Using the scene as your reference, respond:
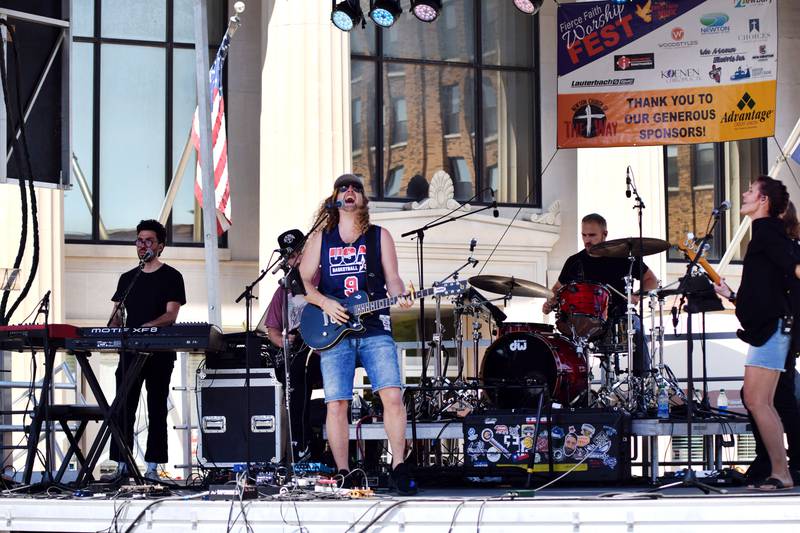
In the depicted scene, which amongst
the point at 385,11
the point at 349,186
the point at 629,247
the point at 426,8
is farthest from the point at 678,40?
the point at 349,186

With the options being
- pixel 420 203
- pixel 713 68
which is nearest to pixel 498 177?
pixel 420 203

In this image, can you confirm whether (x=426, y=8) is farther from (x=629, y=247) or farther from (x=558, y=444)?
(x=558, y=444)

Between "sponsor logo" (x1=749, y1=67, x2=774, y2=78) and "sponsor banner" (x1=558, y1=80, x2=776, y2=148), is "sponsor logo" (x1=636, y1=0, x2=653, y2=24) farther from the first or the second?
"sponsor logo" (x1=749, y1=67, x2=774, y2=78)

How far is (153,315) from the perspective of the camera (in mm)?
10273

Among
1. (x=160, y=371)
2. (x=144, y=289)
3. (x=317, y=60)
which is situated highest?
(x=317, y=60)

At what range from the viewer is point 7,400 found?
33.5ft

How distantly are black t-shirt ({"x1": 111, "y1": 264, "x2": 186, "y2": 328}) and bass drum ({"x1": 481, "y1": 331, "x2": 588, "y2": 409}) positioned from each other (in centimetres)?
267

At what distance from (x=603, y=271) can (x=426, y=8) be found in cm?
288

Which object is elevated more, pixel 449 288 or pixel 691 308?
pixel 449 288

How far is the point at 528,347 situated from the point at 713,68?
4664 mm

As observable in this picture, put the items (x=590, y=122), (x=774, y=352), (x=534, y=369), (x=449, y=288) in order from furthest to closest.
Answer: (x=590, y=122) → (x=534, y=369) → (x=449, y=288) → (x=774, y=352)

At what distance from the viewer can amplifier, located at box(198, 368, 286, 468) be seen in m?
10.0

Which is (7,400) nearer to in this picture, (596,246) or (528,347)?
(528,347)

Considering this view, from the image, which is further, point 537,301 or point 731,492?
point 537,301
